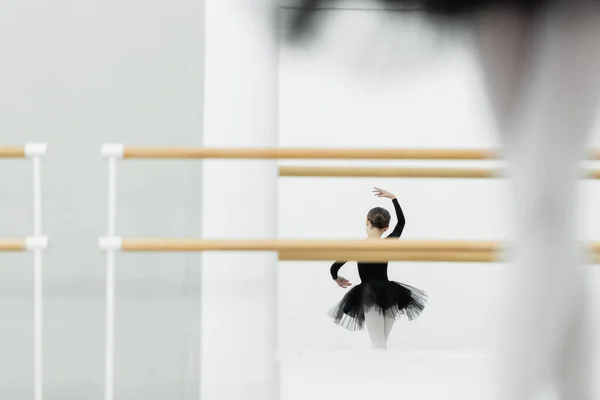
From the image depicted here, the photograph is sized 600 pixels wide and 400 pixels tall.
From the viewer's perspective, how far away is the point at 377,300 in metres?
1.74

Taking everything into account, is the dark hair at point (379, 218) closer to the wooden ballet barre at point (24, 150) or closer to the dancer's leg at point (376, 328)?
the dancer's leg at point (376, 328)

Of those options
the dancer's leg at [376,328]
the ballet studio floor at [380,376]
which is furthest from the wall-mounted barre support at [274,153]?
the dancer's leg at [376,328]

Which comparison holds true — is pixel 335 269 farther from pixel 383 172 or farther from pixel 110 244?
pixel 110 244

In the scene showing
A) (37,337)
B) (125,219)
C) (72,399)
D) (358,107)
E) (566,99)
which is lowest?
(72,399)

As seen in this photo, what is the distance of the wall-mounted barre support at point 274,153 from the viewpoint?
99 cm

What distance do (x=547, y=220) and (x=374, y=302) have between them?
4.19 ft

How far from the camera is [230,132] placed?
1.07 metres

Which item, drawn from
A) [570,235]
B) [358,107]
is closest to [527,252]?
[570,235]

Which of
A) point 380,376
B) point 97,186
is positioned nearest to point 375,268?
point 380,376

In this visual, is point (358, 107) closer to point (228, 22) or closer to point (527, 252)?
point (228, 22)

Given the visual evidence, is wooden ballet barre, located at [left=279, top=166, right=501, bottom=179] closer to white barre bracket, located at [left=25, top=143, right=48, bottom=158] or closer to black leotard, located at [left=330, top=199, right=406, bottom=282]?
white barre bracket, located at [left=25, top=143, right=48, bottom=158]

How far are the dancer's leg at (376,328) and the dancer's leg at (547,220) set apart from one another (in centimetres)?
121

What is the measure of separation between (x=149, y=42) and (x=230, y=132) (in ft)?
0.92

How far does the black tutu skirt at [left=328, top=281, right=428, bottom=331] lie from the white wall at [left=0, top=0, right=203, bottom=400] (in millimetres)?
622
